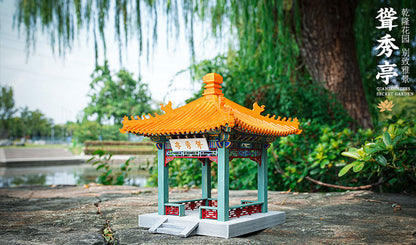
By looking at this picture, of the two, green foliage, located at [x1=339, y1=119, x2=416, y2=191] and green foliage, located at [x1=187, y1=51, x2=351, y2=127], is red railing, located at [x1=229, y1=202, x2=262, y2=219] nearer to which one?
green foliage, located at [x1=339, y1=119, x2=416, y2=191]

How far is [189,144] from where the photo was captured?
3.14m

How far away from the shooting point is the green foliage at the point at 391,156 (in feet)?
12.3

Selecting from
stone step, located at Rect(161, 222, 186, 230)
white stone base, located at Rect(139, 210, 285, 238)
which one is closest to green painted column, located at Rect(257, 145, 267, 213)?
white stone base, located at Rect(139, 210, 285, 238)

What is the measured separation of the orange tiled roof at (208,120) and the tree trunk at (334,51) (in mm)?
3373

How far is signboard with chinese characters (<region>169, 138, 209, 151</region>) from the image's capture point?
3.06 m

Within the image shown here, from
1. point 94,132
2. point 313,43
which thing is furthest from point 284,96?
point 94,132

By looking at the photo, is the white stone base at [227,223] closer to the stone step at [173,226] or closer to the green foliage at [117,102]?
the stone step at [173,226]

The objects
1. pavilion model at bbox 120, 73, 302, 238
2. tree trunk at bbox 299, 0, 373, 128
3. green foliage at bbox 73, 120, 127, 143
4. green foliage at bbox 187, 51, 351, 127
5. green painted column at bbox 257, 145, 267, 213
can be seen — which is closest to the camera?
pavilion model at bbox 120, 73, 302, 238

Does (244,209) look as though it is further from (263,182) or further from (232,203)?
(232,203)

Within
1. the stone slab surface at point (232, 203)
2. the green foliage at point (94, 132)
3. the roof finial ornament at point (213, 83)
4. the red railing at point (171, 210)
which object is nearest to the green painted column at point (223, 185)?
the stone slab surface at point (232, 203)

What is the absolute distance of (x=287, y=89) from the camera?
20.4 ft

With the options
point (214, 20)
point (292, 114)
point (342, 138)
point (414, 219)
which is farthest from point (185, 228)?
point (214, 20)

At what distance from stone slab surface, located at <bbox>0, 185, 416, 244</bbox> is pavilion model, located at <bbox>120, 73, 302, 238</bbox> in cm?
11

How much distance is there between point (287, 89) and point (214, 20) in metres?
1.75
